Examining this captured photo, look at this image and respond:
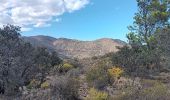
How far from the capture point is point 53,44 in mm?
151250

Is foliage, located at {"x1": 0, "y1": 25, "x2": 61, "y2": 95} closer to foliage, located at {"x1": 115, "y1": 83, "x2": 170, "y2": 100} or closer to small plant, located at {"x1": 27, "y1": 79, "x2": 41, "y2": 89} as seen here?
small plant, located at {"x1": 27, "y1": 79, "x2": 41, "y2": 89}

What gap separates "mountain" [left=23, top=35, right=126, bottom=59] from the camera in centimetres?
12794

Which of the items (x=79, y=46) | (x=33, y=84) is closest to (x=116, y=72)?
(x=33, y=84)

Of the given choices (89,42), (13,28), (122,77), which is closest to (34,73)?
(13,28)

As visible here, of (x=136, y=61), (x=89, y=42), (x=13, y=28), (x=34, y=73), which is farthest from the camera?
(x=89, y=42)

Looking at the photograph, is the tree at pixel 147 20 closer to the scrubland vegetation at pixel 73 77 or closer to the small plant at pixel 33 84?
the scrubland vegetation at pixel 73 77

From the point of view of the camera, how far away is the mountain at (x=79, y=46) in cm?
12794

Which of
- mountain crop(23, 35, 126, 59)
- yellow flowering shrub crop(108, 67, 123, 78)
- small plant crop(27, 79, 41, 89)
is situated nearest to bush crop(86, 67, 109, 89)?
yellow flowering shrub crop(108, 67, 123, 78)

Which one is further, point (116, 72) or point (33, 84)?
point (116, 72)

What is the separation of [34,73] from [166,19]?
67.8 ft

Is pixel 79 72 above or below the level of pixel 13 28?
below

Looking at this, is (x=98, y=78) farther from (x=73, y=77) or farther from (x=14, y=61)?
(x=14, y=61)

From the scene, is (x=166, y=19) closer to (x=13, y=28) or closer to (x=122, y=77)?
(x=122, y=77)

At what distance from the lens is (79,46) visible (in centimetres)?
14075
